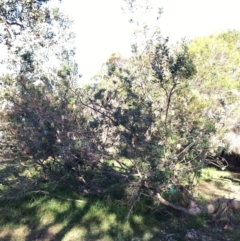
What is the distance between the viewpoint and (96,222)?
17.4 feet

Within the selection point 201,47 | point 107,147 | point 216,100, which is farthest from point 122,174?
point 201,47

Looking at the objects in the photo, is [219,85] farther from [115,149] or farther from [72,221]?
[72,221]

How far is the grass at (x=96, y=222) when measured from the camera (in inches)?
195

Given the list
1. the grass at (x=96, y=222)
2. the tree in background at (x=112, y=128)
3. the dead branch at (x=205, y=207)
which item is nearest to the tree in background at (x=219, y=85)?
the tree in background at (x=112, y=128)

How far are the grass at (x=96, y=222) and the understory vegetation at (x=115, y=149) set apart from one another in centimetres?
2

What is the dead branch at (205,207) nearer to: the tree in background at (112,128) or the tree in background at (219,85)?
the tree in background at (112,128)

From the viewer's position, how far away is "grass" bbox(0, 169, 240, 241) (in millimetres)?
4953

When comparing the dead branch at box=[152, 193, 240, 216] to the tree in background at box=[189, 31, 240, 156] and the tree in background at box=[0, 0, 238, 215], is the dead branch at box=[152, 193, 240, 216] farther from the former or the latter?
the tree in background at box=[189, 31, 240, 156]

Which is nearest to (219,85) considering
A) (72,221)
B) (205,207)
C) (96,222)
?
(205,207)

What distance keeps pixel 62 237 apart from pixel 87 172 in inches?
54.2

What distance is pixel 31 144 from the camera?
5.66m

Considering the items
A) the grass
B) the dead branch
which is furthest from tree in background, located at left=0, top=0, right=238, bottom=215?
the grass

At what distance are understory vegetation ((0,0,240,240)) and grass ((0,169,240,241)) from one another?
0.02 meters

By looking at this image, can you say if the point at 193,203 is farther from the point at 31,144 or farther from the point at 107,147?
the point at 31,144
